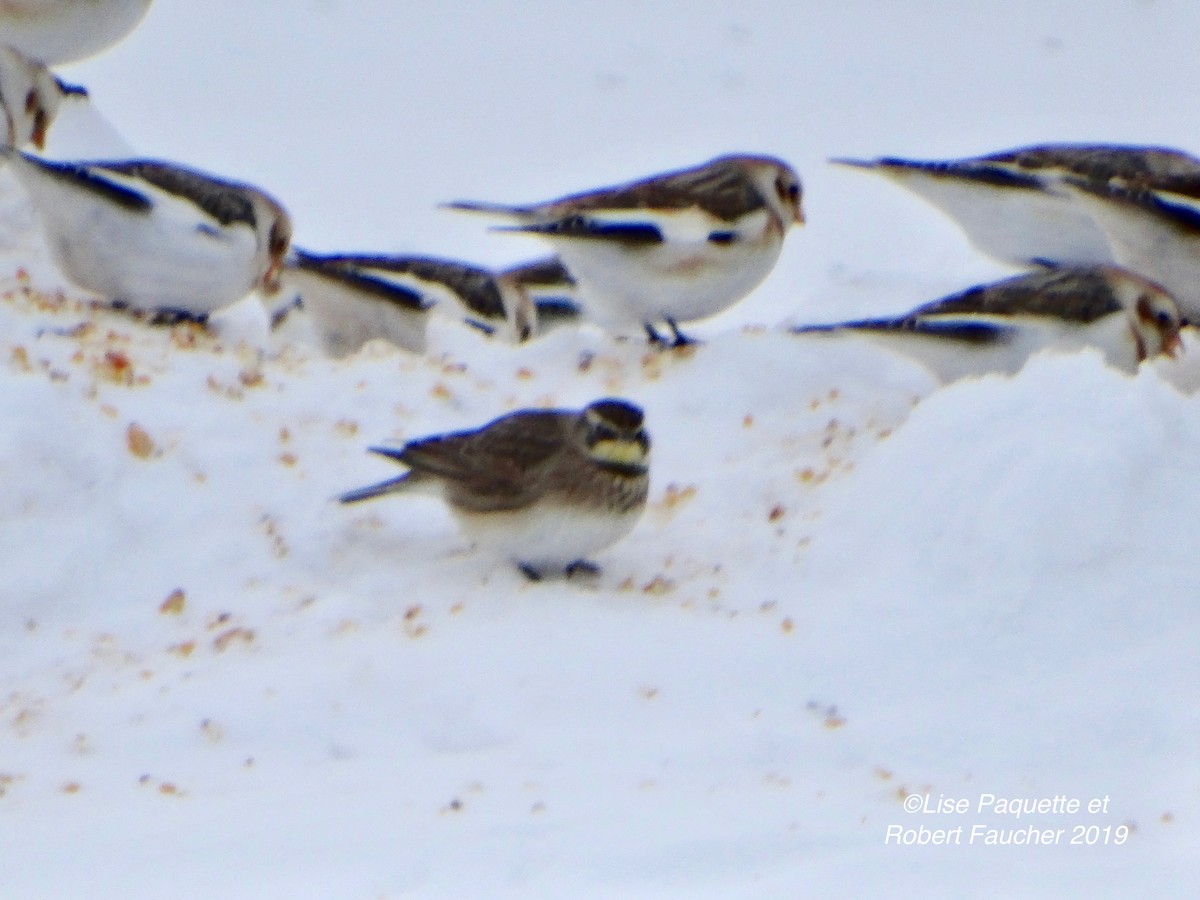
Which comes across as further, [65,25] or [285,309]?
[285,309]

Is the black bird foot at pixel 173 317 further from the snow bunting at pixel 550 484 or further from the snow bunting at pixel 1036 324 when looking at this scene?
the snow bunting at pixel 1036 324

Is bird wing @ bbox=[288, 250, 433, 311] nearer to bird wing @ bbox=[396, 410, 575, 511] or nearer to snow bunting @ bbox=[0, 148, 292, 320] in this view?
snow bunting @ bbox=[0, 148, 292, 320]

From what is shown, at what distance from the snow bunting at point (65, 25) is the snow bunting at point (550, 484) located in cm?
409

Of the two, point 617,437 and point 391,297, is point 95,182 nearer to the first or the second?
point 391,297

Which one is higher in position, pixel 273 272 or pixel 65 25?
pixel 65 25

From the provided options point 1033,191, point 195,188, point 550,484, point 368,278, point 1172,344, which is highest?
point 1033,191

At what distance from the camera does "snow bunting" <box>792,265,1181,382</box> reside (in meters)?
5.68

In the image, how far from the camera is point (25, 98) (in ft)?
25.5

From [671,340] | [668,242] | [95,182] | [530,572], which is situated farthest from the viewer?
[671,340]

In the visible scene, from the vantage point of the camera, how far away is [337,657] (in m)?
4.23

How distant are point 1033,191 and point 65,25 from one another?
4314 mm

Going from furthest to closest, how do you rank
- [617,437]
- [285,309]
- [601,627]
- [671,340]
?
[285,309] → [671,340] → [617,437] → [601,627]

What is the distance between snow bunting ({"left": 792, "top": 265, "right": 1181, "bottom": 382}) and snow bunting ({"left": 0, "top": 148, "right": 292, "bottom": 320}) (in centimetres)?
233

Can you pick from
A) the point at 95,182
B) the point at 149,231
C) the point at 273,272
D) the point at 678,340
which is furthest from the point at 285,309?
the point at 678,340
